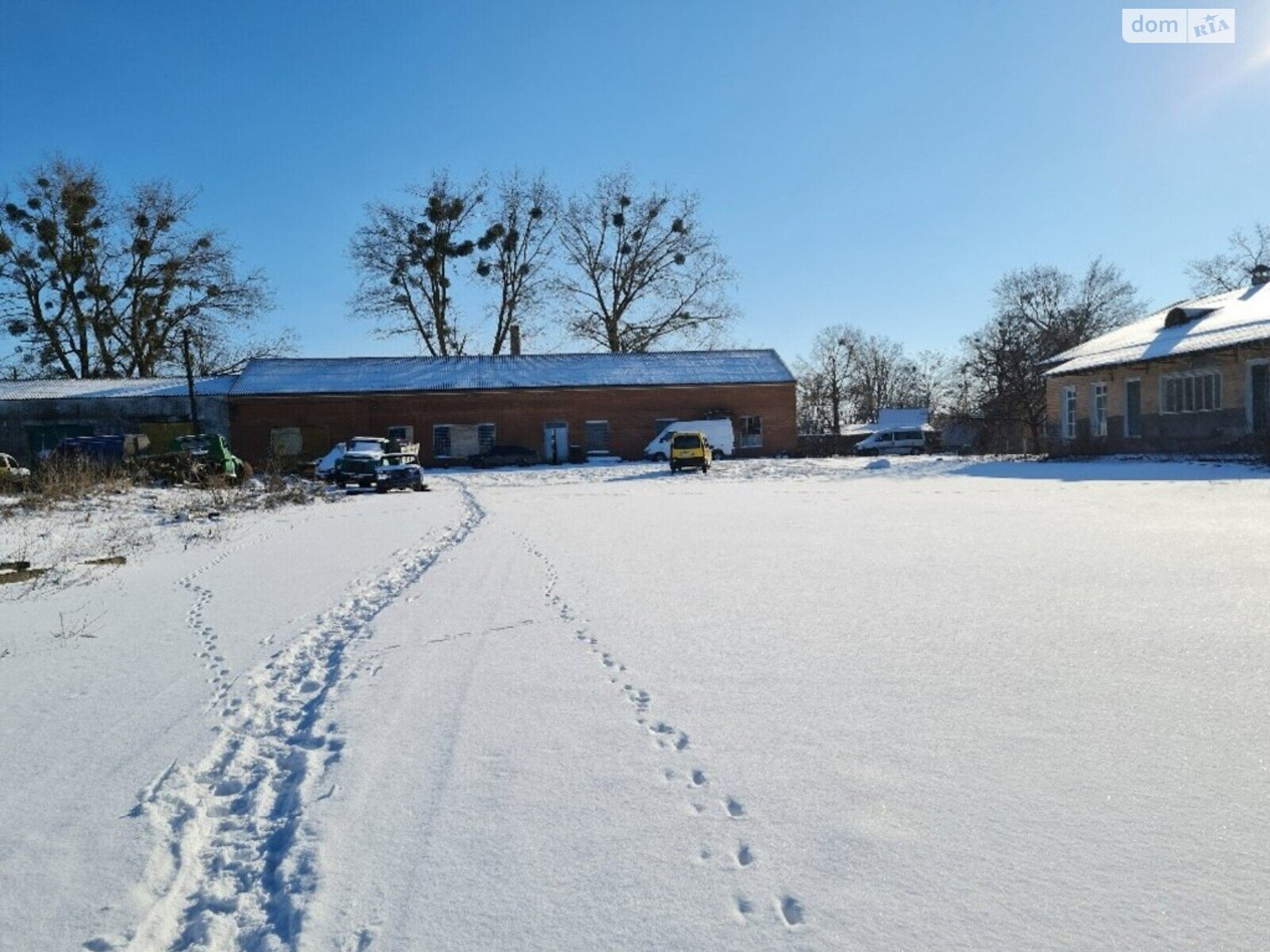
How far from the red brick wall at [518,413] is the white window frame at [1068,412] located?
12.9m

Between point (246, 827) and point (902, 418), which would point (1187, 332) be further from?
point (246, 827)

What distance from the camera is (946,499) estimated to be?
16.4m

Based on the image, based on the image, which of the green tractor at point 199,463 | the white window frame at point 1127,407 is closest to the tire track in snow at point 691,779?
the green tractor at point 199,463

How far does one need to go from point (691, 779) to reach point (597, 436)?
133 ft

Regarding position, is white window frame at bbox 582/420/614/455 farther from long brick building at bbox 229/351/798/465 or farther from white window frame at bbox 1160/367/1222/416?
white window frame at bbox 1160/367/1222/416

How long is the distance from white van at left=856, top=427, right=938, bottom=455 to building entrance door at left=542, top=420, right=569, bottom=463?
1568 centimetres

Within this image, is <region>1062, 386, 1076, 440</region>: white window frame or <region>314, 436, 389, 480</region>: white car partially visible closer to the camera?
<region>314, 436, 389, 480</region>: white car partially visible

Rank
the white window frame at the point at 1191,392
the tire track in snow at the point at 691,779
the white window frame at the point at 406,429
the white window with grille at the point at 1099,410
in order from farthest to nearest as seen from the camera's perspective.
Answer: the white window frame at the point at 406,429 → the white window with grille at the point at 1099,410 → the white window frame at the point at 1191,392 → the tire track in snow at the point at 691,779

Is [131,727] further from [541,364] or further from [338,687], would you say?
[541,364]

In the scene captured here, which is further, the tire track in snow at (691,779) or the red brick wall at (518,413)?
the red brick wall at (518,413)

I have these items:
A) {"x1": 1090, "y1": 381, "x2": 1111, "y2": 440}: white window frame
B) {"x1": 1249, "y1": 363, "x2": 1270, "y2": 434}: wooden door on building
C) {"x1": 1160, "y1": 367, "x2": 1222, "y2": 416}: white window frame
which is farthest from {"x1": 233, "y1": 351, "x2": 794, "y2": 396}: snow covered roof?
{"x1": 1249, "y1": 363, "x2": 1270, "y2": 434}: wooden door on building

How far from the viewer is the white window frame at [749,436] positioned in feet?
146

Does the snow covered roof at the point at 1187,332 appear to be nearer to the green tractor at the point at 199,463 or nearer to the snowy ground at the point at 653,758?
the snowy ground at the point at 653,758

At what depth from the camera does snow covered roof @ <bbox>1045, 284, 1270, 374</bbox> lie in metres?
25.7
